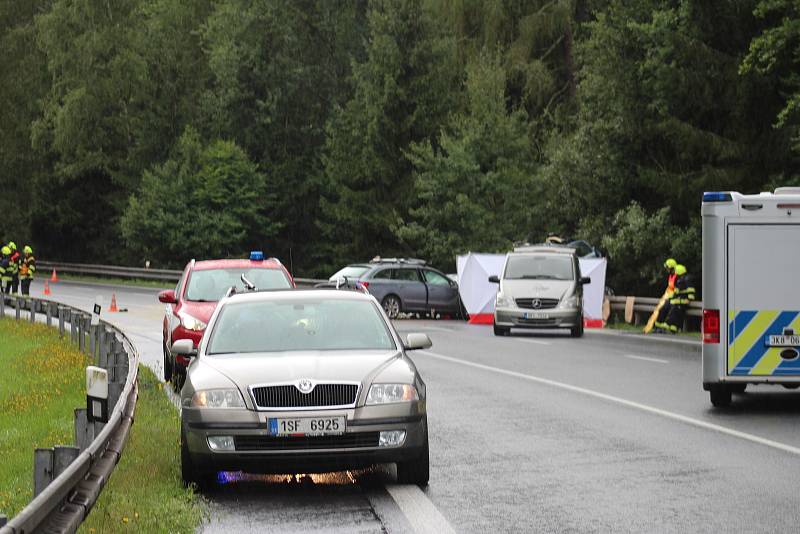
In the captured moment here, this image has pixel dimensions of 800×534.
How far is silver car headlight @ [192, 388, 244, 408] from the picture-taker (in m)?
10.5

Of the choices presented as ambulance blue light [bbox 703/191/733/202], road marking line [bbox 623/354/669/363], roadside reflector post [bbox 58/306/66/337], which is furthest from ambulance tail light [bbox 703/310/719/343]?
roadside reflector post [bbox 58/306/66/337]

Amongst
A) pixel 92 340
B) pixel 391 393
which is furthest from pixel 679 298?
pixel 391 393

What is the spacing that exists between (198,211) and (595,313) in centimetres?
3566

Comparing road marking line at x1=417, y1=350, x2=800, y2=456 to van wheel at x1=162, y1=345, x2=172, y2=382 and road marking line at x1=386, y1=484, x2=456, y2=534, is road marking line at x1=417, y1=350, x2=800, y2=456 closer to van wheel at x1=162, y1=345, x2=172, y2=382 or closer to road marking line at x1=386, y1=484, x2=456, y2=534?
road marking line at x1=386, y1=484, x2=456, y2=534

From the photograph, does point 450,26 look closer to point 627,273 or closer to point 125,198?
point 627,273

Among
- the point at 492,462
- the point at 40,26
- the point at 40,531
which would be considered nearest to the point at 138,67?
the point at 40,26

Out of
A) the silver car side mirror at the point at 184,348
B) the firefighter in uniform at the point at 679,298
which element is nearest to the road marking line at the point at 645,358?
the firefighter in uniform at the point at 679,298

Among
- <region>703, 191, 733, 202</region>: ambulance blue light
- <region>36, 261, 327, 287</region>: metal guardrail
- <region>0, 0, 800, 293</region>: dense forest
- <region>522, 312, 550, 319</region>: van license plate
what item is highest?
<region>0, 0, 800, 293</region>: dense forest

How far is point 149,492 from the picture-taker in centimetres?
1037

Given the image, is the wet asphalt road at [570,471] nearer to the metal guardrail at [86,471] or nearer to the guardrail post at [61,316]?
the metal guardrail at [86,471]

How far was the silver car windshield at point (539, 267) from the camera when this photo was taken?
110 ft

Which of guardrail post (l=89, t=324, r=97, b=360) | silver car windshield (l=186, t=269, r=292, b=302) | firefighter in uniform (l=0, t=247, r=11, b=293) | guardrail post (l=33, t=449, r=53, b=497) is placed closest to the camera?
guardrail post (l=33, t=449, r=53, b=497)

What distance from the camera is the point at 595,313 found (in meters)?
37.4

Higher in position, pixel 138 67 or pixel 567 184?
pixel 138 67
